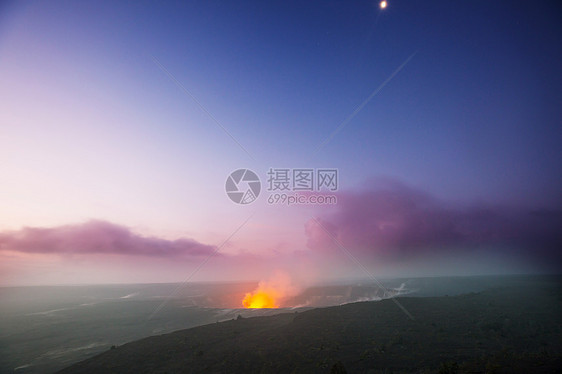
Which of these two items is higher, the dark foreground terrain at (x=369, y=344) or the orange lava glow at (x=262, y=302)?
the dark foreground terrain at (x=369, y=344)

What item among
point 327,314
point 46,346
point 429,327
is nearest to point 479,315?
point 429,327

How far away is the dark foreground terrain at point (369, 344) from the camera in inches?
1021

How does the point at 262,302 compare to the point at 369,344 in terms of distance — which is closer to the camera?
the point at 369,344

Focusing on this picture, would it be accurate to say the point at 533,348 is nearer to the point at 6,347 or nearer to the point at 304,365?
the point at 304,365

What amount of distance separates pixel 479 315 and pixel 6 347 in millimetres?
109773

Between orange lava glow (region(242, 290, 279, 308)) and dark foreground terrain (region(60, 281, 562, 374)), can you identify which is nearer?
dark foreground terrain (region(60, 281, 562, 374))

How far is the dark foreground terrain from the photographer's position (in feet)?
85.1

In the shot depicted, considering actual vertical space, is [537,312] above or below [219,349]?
above

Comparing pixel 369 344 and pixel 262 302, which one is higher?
pixel 369 344

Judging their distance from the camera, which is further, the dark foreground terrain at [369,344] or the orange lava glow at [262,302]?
the orange lava glow at [262,302]

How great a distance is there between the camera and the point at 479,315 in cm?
4612

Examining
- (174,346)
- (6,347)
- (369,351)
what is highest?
(369,351)

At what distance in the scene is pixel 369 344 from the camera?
1318 inches

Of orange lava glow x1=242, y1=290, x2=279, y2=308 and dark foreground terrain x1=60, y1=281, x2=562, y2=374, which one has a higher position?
dark foreground terrain x1=60, y1=281, x2=562, y2=374
